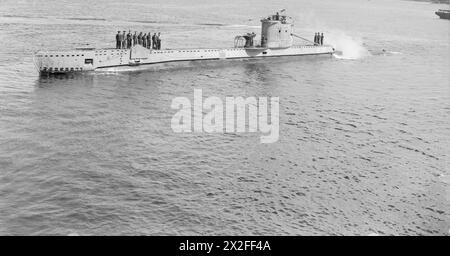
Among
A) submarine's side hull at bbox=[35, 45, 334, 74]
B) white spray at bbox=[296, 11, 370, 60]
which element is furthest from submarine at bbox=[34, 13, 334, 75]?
white spray at bbox=[296, 11, 370, 60]

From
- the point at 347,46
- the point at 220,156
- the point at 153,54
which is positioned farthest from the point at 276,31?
the point at 220,156

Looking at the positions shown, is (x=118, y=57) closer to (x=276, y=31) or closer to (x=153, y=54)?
(x=153, y=54)

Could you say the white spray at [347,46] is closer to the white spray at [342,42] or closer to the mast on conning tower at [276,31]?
the white spray at [342,42]

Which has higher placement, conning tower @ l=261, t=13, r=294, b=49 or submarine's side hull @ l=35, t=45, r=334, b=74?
conning tower @ l=261, t=13, r=294, b=49

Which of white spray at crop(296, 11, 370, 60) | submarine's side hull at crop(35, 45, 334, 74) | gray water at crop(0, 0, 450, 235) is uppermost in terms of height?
white spray at crop(296, 11, 370, 60)

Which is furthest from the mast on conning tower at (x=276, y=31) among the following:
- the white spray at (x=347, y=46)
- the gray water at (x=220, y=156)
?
the white spray at (x=347, y=46)

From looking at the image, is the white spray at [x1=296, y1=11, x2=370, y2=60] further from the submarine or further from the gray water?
the gray water
